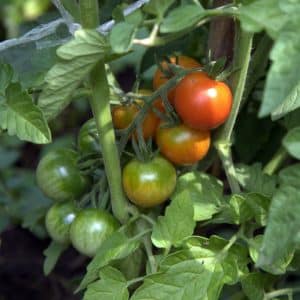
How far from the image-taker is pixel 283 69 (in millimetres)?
722

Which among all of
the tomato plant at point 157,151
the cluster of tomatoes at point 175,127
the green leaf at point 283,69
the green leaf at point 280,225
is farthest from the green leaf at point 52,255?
the green leaf at point 283,69

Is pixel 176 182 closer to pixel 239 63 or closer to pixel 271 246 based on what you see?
pixel 239 63

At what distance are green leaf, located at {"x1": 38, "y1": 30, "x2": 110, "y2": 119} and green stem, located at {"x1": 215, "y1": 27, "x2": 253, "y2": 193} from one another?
0.22 m

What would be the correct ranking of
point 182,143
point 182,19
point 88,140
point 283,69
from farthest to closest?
point 88,140, point 182,143, point 182,19, point 283,69

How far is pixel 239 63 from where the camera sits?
1.05 metres

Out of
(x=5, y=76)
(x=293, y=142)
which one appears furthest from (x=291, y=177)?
(x=5, y=76)

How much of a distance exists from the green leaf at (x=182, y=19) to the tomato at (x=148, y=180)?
29 centimetres

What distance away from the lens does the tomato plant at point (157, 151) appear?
2.85 ft

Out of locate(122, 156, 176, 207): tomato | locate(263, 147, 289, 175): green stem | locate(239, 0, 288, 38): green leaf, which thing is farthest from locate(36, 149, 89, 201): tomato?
locate(239, 0, 288, 38): green leaf

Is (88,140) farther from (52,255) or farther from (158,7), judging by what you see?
(158,7)

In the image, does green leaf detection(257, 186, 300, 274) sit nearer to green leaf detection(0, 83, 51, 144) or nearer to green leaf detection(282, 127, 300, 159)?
green leaf detection(282, 127, 300, 159)

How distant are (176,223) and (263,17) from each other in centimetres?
33

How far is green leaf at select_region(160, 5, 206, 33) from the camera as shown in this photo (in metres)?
0.82

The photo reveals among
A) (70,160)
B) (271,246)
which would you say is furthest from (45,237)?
(271,246)
